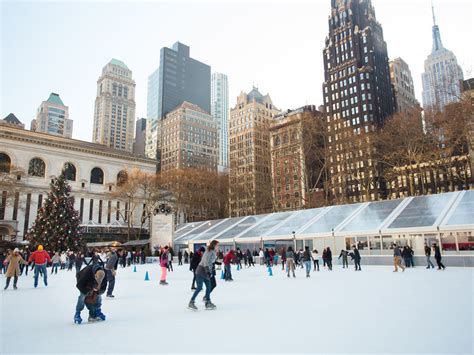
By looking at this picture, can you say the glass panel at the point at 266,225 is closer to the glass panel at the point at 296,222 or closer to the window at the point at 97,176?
the glass panel at the point at 296,222

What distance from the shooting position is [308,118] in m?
41.2

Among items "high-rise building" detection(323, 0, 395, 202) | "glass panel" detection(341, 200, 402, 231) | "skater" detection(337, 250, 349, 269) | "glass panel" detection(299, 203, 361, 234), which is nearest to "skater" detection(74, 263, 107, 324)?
"skater" detection(337, 250, 349, 269)

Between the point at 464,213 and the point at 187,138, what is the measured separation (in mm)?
109354

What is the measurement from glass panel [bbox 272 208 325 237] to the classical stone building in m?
32.0

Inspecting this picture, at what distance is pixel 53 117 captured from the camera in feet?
593

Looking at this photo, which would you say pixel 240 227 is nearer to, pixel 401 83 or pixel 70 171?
pixel 70 171

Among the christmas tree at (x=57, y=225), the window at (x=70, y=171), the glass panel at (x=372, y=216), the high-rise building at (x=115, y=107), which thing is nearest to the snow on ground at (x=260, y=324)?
the glass panel at (x=372, y=216)

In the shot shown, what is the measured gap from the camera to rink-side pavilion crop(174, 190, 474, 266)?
19938 mm

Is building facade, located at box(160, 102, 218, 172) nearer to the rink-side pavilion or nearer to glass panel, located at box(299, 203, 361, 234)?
the rink-side pavilion

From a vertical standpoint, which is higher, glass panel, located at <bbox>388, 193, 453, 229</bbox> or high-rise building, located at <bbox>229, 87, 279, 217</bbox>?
high-rise building, located at <bbox>229, 87, 279, 217</bbox>

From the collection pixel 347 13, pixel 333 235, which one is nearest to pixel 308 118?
pixel 333 235

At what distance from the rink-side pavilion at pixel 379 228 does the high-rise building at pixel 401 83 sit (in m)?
90.4

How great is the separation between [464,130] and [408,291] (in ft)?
89.1

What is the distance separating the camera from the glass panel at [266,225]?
98.2ft
